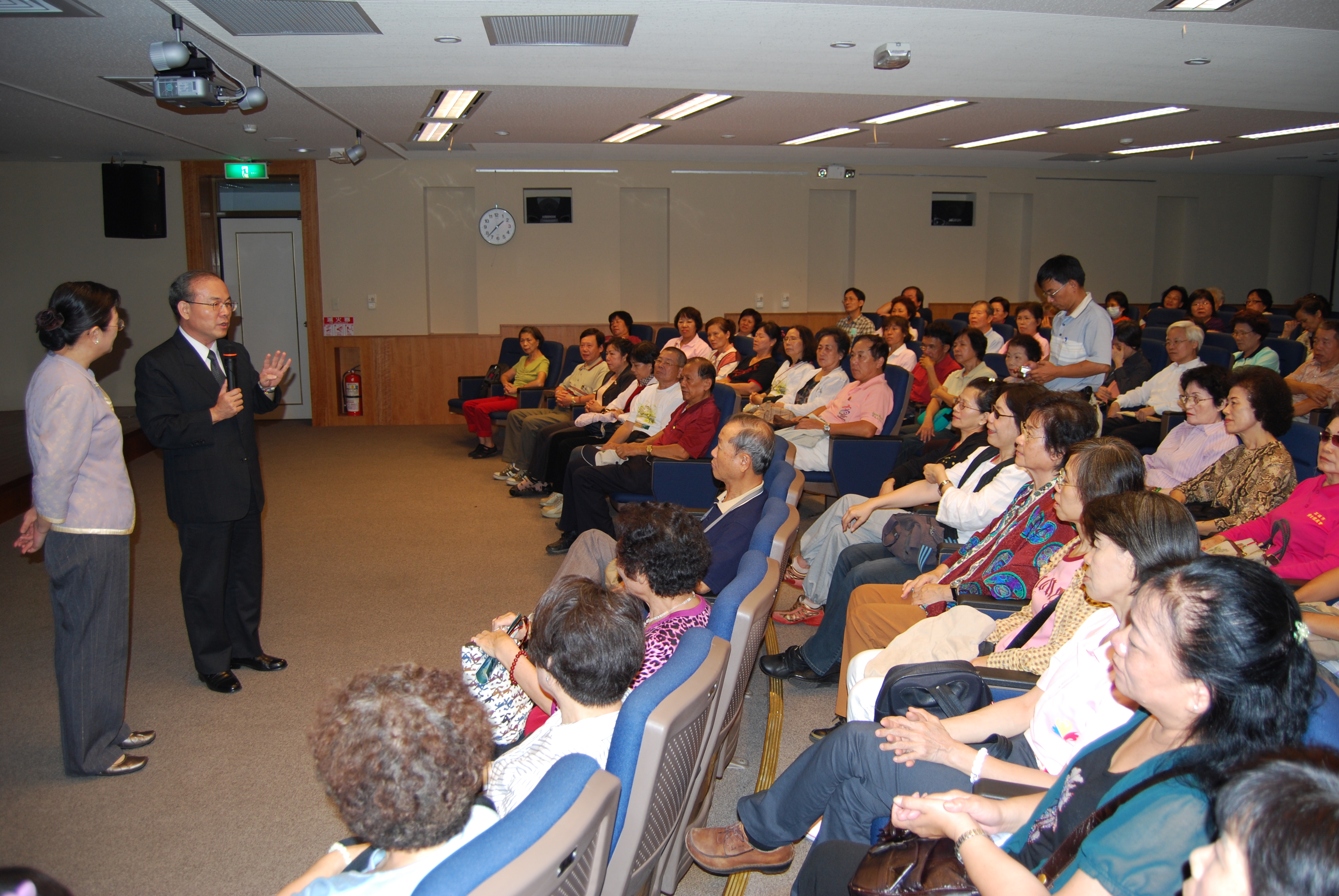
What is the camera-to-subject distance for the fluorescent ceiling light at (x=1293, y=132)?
741 cm

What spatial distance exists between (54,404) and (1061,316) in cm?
499

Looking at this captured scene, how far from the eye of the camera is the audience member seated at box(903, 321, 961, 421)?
668 cm

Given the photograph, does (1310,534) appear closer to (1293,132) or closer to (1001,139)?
(1001,139)

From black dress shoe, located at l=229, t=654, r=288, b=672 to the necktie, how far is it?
1.19 meters

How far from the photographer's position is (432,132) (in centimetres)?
768

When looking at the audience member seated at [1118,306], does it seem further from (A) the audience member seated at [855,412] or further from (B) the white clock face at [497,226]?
(B) the white clock face at [497,226]

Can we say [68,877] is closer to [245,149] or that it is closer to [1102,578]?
[1102,578]

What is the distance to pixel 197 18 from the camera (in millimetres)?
3920

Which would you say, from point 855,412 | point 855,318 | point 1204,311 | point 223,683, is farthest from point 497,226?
point 1204,311

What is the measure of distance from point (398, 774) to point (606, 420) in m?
5.01

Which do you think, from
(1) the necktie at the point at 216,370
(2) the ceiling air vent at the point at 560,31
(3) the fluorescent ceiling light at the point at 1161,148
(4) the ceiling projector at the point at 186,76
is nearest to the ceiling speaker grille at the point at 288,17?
(4) the ceiling projector at the point at 186,76

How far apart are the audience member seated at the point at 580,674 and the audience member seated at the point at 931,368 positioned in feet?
17.0

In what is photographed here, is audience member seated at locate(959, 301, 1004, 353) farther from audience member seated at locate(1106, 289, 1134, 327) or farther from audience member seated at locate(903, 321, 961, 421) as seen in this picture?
audience member seated at locate(1106, 289, 1134, 327)

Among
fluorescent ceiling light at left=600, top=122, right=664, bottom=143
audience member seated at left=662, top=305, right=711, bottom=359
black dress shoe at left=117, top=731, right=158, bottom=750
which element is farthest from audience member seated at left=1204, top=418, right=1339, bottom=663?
fluorescent ceiling light at left=600, top=122, right=664, bottom=143
